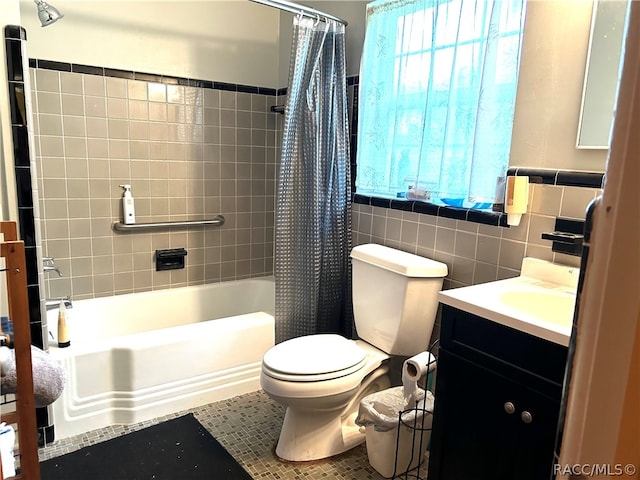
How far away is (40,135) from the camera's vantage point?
2424mm

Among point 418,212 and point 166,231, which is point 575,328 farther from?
point 166,231

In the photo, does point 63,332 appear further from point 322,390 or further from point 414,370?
point 414,370

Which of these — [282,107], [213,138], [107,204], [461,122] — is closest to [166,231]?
[107,204]

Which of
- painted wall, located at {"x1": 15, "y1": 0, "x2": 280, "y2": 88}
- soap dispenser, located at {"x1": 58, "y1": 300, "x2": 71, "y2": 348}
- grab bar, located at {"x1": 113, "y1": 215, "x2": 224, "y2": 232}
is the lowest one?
soap dispenser, located at {"x1": 58, "y1": 300, "x2": 71, "y2": 348}

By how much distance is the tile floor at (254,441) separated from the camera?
1.90 metres

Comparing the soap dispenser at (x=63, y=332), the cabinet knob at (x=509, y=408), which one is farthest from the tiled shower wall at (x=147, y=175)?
the cabinet knob at (x=509, y=408)

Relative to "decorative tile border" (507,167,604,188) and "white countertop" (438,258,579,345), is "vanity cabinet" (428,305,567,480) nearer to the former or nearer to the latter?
"white countertop" (438,258,579,345)

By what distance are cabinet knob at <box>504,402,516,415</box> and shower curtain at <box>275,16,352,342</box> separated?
1.23 m

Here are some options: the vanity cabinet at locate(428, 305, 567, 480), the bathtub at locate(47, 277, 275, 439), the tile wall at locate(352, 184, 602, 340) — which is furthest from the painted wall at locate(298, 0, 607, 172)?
the bathtub at locate(47, 277, 275, 439)

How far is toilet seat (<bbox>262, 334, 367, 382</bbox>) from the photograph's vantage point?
5.98ft

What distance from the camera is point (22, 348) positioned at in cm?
129

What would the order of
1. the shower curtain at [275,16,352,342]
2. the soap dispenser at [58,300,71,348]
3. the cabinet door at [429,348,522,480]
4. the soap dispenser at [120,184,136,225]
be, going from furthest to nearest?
the soap dispenser at [120,184,136,225], the shower curtain at [275,16,352,342], the soap dispenser at [58,300,71,348], the cabinet door at [429,348,522,480]

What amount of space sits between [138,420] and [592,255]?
227cm

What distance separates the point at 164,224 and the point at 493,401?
2.08m
